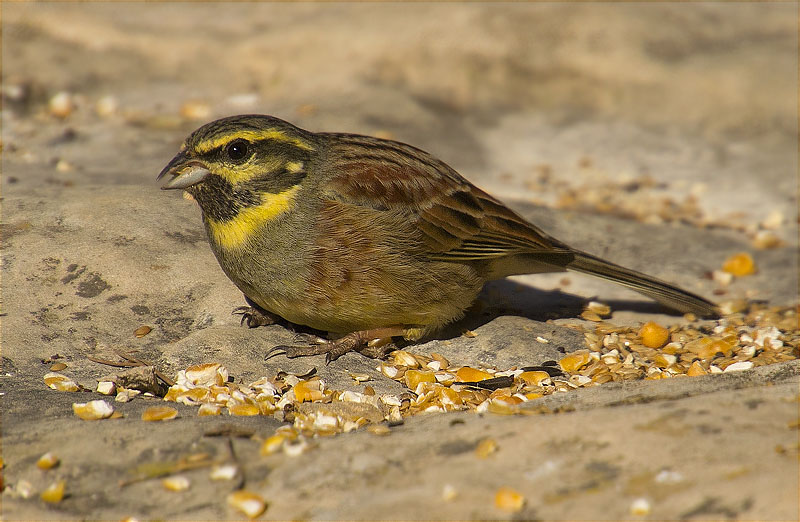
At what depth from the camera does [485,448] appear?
326 centimetres

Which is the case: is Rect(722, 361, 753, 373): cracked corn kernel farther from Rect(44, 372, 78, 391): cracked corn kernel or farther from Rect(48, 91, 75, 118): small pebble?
Rect(48, 91, 75, 118): small pebble

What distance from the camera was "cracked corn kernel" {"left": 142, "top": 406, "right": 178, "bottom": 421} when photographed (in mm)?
3818

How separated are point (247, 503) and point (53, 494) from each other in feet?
2.36

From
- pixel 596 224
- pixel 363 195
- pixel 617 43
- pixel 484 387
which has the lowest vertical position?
pixel 484 387

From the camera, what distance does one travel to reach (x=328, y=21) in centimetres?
999

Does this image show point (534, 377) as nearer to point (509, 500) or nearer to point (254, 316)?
point (254, 316)

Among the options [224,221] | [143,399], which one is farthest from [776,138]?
[143,399]

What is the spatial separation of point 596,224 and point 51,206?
4.02 m

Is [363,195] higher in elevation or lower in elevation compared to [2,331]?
higher

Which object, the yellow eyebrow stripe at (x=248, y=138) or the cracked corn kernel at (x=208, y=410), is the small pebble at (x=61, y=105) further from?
the cracked corn kernel at (x=208, y=410)

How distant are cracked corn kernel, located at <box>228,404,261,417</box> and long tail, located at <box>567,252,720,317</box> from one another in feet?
Answer: 7.53

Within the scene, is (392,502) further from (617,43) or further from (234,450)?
(617,43)

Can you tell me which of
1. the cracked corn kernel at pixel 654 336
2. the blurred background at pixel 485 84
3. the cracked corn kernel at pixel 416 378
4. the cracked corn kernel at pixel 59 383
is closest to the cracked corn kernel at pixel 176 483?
the cracked corn kernel at pixel 59 383

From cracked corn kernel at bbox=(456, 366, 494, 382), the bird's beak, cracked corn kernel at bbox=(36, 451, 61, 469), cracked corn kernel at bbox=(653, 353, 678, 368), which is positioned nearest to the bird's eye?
the bird's beak
